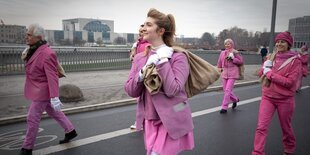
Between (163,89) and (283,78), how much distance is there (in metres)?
2.26

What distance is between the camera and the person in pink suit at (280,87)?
13.0ft

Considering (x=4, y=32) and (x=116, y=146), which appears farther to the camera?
(x=4, y=32)

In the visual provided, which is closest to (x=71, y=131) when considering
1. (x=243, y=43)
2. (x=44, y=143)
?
(x=44, y=143)

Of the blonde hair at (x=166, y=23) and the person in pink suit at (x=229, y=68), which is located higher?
the blonde hair at (x=166, y=23)

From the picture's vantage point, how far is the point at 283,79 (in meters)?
3.92

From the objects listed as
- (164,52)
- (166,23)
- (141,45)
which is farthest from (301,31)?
(164,52)

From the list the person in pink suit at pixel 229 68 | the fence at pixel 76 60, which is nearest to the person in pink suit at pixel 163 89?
the person in pink suit at pixel 229 68

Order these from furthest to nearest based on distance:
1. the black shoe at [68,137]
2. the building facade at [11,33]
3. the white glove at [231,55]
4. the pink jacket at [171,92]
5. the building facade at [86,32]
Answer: the building facade at [86,32] → the building facade at [11,33] → the white glove at [231,55] → the black shoe at [68,137] → the pink jacket at [171,92]

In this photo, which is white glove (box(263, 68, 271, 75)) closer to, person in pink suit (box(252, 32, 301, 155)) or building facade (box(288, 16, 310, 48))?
person in pink suit (box(252, 32, 301, 155))

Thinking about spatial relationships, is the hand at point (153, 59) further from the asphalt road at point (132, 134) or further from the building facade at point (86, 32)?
the building facade at point (86, 32)

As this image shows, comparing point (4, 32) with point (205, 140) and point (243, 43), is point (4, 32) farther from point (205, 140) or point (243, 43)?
point (243, 43)

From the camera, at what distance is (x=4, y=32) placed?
1116 centimetres

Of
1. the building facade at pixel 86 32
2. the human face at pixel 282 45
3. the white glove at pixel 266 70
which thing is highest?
the building facade at pixel 86 32

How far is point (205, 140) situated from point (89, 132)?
2.19m
